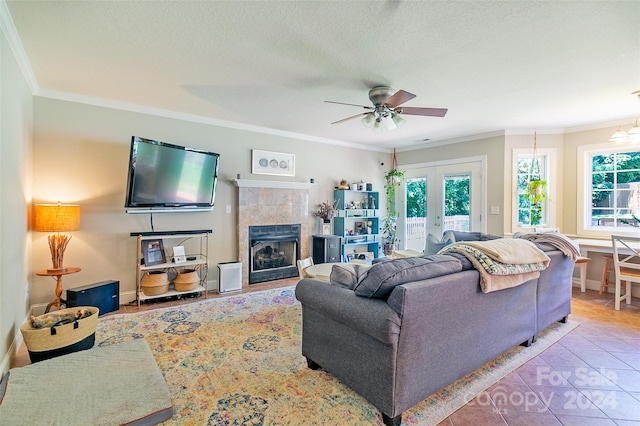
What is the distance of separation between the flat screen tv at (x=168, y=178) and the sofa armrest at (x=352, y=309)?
2.50 metres

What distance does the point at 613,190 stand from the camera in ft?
14.8

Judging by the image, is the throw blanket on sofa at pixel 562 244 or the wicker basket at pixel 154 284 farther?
the wicker basket at pixel 154 284

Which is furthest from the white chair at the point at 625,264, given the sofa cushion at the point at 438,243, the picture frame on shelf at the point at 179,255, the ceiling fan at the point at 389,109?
the picture frame on shelf at the point at 179,255

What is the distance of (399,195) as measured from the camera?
6.76 metres

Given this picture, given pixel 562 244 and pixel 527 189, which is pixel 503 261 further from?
pixel 527 189

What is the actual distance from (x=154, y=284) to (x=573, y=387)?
4.18 metres

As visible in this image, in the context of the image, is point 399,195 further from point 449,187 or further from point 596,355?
point 596,355

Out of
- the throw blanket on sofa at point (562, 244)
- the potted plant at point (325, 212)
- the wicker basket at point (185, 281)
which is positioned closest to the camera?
the throw blanket on sofa at point (562, 244)

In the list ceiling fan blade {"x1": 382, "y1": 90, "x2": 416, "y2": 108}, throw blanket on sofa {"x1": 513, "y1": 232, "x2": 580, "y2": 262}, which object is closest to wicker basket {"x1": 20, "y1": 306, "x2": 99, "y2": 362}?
ceiling fan blade {"x1": 382, "y1": 90, "x2": 416, "y2": 108}

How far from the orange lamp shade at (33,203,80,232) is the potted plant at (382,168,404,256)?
5.13 m

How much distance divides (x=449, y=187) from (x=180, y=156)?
4.78m

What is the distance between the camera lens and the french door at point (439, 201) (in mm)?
5520

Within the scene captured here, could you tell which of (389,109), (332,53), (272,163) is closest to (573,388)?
(389,109)

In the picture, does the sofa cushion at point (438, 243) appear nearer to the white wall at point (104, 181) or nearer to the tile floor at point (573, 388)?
the tile floor at point (573, 388)
